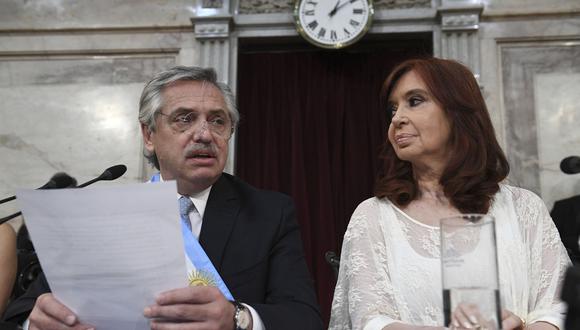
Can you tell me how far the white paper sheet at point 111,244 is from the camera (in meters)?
1.20

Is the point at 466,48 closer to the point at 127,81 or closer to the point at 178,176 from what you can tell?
the point at 127,81

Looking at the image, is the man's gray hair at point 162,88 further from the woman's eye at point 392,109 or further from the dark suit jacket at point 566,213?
the dark suit jacket at point 566,213

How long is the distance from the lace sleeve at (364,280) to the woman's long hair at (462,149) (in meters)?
0.13

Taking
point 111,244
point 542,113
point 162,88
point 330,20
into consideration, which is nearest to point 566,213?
point 542,113

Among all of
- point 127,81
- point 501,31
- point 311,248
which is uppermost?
point 501,31

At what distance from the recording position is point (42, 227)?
1.30 m

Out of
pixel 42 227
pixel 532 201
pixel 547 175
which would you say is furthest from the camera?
pixel 547 175

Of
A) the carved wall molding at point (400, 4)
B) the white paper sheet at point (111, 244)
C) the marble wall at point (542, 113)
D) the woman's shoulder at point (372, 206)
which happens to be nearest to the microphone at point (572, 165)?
the woman's shoulder at point (372, 206)

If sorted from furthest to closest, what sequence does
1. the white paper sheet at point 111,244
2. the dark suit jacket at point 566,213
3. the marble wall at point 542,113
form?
the marble wall at point 542,113 → the dark suit jacket at point 566,213 → the white paper sheet at point 111,244

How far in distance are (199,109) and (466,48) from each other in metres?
3.16

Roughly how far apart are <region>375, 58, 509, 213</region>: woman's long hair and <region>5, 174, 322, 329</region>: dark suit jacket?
13.0 inches

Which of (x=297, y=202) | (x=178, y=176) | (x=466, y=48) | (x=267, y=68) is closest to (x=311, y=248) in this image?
(x=297, y=202)

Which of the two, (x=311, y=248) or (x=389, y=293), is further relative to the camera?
(x=311, y=248)

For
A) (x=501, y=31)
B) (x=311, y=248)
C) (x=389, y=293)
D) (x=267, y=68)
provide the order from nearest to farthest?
(x=389, y=293)
(x=501, y=31)
(x=311, y=248)
(x=267, y=68)
